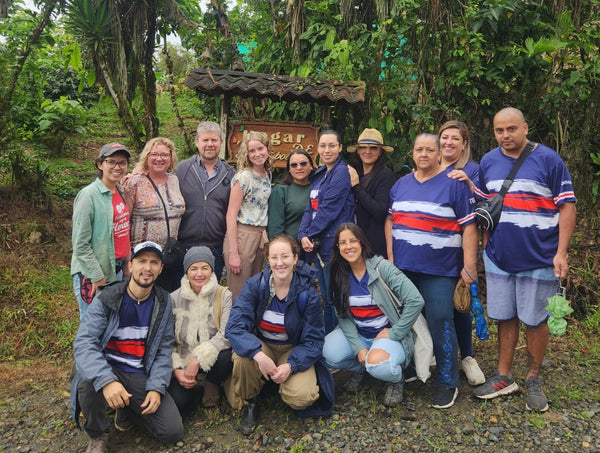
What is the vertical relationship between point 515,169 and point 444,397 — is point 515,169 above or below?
above

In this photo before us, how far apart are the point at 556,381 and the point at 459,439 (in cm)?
140

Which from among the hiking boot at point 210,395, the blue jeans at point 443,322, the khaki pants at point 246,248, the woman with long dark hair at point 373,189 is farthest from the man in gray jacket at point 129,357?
the blue jeans at point 443,322

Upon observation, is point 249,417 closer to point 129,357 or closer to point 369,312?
point 129,357

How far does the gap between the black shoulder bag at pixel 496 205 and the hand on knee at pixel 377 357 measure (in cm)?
121

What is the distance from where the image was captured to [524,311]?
341 cm

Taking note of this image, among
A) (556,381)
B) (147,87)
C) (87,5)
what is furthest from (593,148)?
(87,5)

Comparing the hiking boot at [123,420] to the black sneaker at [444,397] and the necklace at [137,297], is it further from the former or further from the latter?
the black sneaker at [444,397]

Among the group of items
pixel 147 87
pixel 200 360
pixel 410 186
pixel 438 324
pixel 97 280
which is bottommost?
pixel 200 360

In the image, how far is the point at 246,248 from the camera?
4.21m

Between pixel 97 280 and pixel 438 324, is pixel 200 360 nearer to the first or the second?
pixel 97 280

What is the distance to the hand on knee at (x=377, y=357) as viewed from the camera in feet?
11.3

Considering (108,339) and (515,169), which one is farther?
(515,169)

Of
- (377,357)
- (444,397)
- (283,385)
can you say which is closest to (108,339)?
(283,385)

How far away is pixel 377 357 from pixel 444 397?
68 centimetres
